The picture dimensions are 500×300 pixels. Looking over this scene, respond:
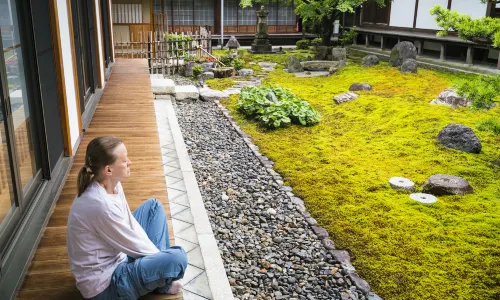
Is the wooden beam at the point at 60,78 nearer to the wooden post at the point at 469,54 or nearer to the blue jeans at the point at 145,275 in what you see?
the blue jeans at the point at 145,275

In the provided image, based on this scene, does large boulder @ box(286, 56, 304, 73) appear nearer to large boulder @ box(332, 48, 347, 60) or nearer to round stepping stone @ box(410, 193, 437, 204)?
large boulder @ box(332, 48, 347, 60)

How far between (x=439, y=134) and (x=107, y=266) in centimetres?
747

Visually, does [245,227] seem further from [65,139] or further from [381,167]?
[381,167]

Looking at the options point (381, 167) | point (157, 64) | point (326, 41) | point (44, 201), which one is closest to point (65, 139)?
point (44, 201)

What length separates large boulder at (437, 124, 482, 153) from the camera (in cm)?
795

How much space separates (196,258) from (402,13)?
18881 millimetres

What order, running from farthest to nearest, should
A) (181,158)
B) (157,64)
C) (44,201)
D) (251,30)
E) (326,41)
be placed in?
(251,30), (326,41), (157,64), (181,158), (44,201)

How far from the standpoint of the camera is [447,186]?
20.3ft

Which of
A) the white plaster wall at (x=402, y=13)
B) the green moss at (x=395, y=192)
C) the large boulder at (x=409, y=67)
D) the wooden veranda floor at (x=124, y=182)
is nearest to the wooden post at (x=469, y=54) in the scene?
the large boulder at (x=409, y=67)

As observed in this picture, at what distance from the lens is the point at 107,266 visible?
263 cm

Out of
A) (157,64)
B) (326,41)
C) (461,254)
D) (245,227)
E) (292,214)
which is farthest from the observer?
(326,41)

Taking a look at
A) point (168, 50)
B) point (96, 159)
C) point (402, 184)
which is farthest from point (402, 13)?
point (96, 159)

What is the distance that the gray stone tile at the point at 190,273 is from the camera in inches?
152

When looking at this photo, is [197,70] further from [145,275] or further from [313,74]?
[145,275]
